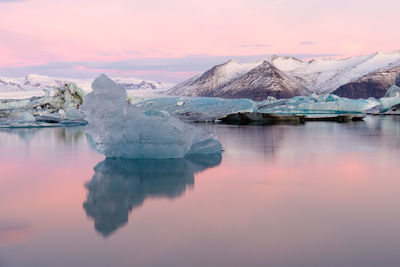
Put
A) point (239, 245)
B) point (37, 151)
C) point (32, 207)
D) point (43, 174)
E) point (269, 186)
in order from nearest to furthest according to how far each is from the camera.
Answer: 1. point (239, 245)
2. point (32, 207)
3. point (269, 186)
4. point (43, 174)
5. point (37, 151)

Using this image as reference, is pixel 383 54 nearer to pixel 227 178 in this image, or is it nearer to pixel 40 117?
pixel 40 117

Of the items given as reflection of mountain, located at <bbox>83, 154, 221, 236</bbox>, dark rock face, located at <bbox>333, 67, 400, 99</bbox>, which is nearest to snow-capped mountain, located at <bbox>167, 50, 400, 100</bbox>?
dark rock face, located at <bbox>333, 67, 400, 99</bbox>

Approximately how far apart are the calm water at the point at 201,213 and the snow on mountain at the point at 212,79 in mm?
133657

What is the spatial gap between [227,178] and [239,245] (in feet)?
10.9

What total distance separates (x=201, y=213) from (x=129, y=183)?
202cm

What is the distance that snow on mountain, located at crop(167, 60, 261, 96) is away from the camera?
14525 centimetres

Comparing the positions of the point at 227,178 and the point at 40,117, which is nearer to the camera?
the point at 227,178

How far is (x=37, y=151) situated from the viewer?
37.1 feet

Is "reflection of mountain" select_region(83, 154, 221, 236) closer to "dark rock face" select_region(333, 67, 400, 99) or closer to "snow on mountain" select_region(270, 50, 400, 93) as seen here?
"dark rock face" select_region(333, 67, 400, 99)

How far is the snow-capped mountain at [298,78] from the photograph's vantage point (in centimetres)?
12306

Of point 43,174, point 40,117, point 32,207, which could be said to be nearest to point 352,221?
point 32,207

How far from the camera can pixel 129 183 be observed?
638 centimetres

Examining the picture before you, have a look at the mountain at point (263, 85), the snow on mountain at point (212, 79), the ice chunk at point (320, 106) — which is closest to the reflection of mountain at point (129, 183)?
the ice chunk at point (320, 106)

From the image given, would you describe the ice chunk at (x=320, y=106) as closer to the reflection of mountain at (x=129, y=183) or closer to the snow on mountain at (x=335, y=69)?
the reflection of mountain at (x=129, y=183)
